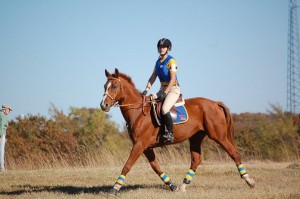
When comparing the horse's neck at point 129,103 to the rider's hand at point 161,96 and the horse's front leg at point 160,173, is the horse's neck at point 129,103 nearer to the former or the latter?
the rider's hand at point 161,96

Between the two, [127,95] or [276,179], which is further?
[276,179]

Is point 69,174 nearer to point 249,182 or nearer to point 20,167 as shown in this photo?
point 20,167

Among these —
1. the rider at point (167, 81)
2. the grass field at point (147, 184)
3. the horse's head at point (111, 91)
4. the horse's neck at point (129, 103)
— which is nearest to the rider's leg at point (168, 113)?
the rider at point (167, 81)

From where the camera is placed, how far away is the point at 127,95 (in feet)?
30.3

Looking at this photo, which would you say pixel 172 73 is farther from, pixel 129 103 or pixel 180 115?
pixel 129 103

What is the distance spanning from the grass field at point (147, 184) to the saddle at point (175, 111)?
5.31 ft

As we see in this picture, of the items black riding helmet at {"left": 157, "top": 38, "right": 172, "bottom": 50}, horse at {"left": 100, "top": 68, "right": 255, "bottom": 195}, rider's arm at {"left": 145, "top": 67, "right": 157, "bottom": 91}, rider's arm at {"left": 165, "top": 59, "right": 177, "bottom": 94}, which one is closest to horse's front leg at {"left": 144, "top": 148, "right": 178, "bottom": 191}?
horse at {"left": 100, "top": 68, "right": 255, "bottom": 195}

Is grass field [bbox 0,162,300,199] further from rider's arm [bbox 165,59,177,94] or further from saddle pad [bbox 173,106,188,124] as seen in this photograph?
rider's arm [bbox 165,59,177,94]

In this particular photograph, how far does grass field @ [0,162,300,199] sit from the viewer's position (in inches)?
340

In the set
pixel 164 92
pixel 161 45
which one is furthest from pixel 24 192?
pixel 161 45

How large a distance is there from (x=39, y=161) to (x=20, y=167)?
0.75 m

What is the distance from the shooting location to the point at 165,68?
9.25 metres

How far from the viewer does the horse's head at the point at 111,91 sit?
8709mm

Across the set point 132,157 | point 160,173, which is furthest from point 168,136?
point 160,173
